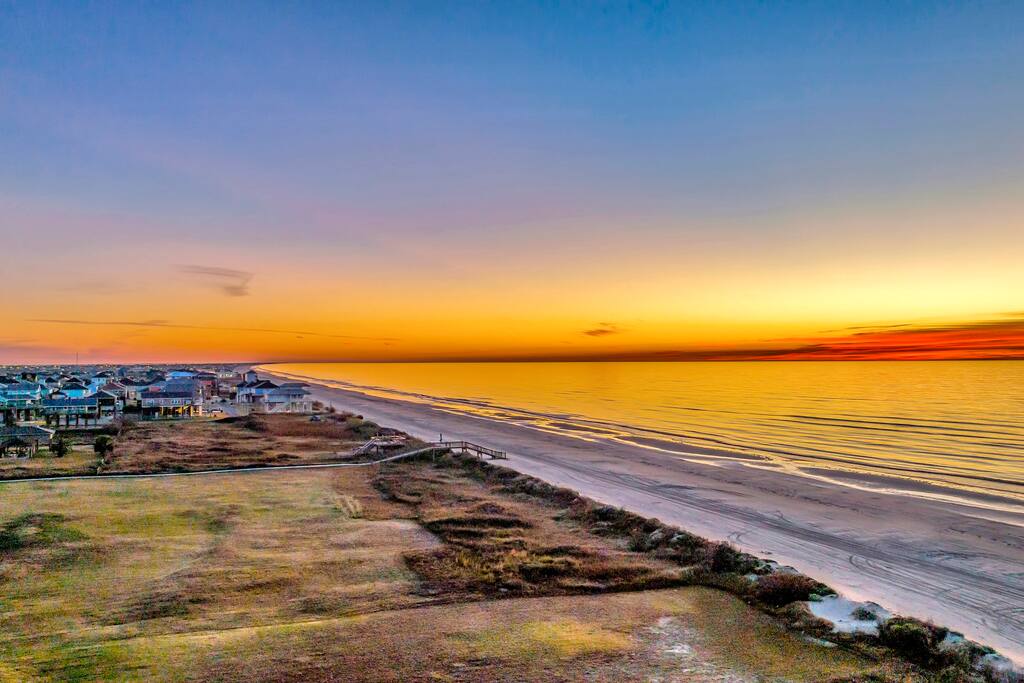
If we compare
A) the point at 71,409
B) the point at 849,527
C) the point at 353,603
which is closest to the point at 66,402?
the point at 71,409

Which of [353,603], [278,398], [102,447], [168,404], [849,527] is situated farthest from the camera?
[278,398]

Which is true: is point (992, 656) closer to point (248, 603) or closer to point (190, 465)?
point (248, 603)

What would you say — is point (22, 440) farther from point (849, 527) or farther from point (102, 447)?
point (849, 527)

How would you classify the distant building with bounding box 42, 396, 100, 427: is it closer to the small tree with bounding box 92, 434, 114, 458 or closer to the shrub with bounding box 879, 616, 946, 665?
the small tree with bounding box 92, 434, 114, 458

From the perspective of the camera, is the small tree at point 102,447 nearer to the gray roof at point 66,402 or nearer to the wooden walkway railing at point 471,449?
the wooden walkway railing at point 471,449

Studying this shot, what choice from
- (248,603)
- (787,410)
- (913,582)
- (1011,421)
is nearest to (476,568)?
(248,603)

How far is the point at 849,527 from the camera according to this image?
30922mm

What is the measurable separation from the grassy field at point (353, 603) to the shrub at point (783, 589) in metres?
1.26

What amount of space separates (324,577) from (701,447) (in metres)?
45.6

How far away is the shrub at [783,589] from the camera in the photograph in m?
18.5

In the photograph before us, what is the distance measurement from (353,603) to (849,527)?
2525cm

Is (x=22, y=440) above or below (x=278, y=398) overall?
above

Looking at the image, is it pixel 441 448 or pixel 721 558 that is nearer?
pixel 721 558

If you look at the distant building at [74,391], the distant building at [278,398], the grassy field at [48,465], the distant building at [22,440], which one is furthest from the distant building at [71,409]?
the grassy field at [48,465]
